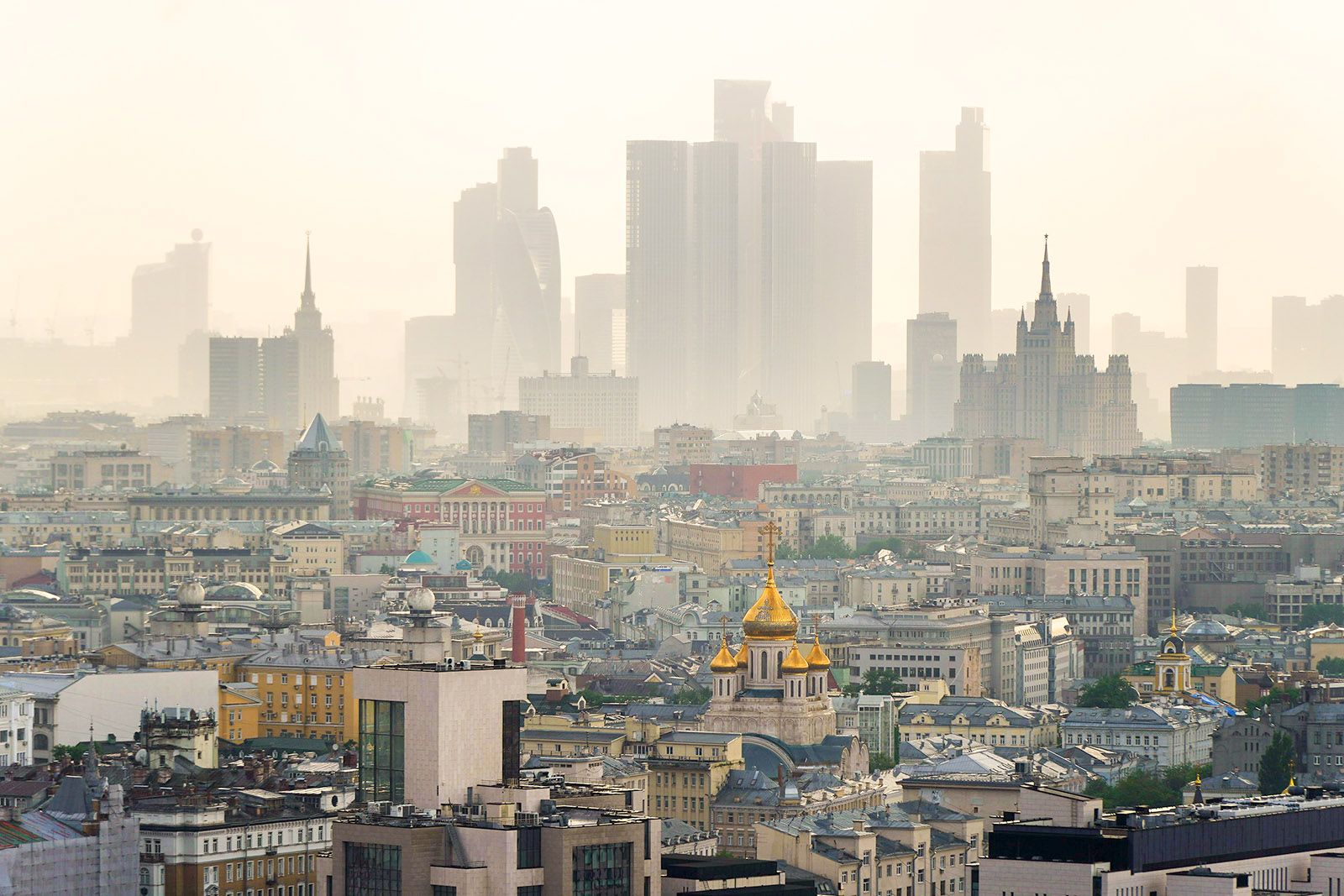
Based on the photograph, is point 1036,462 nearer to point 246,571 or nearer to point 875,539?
point 875,539

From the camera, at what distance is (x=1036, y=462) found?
148 meters

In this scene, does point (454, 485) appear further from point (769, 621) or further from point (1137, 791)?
point (1137, 791)

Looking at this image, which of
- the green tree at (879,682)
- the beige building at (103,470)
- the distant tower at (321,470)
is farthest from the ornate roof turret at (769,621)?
the beige building at (103,470)

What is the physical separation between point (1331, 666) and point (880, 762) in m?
27.8

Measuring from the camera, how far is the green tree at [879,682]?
9150cm

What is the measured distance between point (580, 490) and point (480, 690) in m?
125

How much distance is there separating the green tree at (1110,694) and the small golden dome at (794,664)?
14.4 meters

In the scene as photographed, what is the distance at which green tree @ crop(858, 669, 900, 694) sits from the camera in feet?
300

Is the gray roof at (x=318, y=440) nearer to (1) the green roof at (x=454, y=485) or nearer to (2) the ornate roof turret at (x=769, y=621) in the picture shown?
(1) the green roof at (x=454, y=485)

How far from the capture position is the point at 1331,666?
103062 mm

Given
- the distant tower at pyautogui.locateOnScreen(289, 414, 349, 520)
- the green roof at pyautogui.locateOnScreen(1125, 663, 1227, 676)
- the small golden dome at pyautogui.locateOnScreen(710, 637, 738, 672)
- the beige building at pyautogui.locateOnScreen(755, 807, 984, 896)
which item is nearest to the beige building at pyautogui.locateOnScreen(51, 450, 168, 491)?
the distant tower at pyautogui.locateOnScreen(289, 414, 349, 520)

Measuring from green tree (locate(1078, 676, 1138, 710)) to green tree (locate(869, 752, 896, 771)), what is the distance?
1287cm

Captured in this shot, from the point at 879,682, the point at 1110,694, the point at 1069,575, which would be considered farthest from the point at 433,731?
the point at 1069,575

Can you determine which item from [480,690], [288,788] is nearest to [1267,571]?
[288,788]
